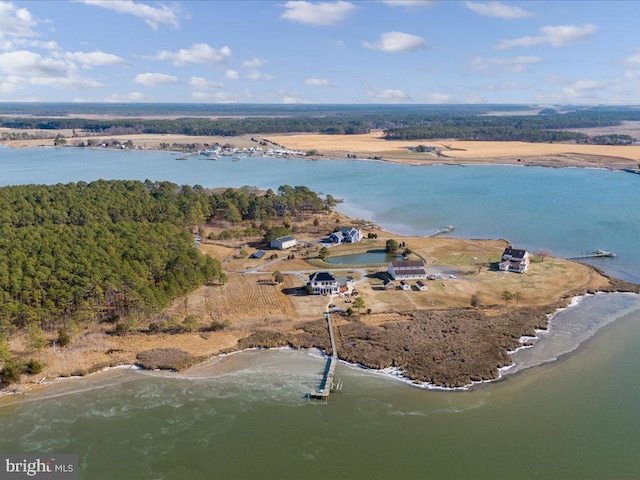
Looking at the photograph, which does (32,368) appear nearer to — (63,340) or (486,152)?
(63,340)

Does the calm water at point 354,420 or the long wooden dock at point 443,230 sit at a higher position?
the long wooden dock at point 443,230

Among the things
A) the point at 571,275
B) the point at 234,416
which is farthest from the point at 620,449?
the point at 571,275

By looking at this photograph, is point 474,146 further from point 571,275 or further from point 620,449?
point 620,449

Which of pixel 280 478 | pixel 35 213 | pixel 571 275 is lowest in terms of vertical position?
pixel 280 478

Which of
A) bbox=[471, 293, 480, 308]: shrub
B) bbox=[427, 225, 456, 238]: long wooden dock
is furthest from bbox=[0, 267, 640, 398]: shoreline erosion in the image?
bbox=[427, 225, 456, 238]: long wooden dock

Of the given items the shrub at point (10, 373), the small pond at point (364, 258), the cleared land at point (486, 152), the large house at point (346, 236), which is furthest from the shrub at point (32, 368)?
the cleared land at point (486, 152)

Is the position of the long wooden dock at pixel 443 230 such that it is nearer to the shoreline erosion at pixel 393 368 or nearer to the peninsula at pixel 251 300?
the peninsula at pixel 251 300
